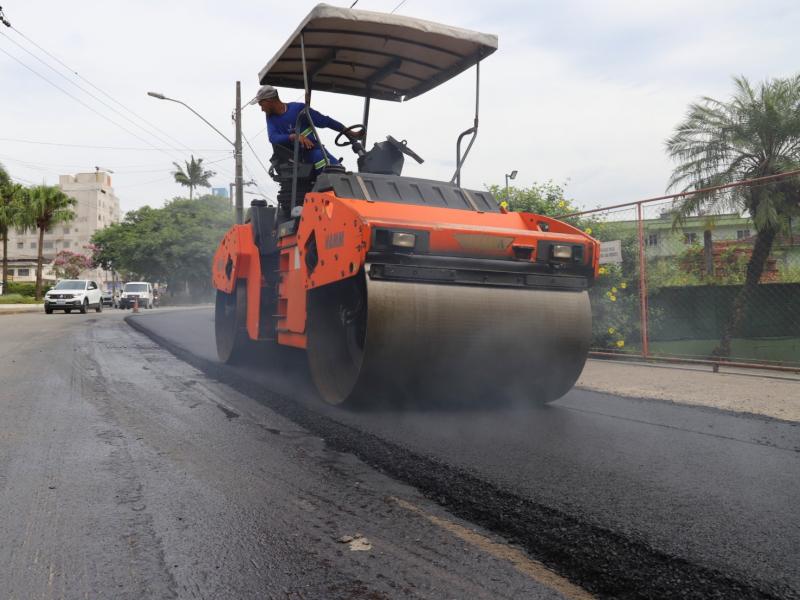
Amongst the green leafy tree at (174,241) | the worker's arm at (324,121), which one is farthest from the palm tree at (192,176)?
the worker's arm at (324,121)

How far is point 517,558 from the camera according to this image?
244cm

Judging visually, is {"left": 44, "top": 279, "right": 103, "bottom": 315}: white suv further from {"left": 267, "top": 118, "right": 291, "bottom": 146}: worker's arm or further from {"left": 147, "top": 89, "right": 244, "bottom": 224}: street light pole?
{"left": 267, "top": 118, "right": 291, "bottom": 146}: worker's arm

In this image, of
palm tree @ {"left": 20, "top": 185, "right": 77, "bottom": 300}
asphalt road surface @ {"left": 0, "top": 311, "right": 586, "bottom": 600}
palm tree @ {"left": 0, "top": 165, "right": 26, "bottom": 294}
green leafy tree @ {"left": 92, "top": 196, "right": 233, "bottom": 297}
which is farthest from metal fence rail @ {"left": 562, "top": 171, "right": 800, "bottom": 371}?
green leafy tree @ {"left": 92, "top": 196, "right": 233, "bottom": 297}

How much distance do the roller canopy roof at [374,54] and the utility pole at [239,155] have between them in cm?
1375

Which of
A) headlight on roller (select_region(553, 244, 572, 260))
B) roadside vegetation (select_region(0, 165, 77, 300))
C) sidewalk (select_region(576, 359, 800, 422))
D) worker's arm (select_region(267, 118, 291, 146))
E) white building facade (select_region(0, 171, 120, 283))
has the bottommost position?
sidewalk (select_region(576, 359, 800, 422))

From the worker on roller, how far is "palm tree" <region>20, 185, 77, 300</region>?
3807 centimetres

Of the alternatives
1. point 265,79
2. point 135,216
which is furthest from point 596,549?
point 135,216

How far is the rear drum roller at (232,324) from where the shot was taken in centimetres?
718

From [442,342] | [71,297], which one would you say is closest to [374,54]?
[442,342]

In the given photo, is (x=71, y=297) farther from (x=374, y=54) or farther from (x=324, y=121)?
(x=374, y=54)

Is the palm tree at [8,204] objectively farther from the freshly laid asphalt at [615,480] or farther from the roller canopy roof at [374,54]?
the freshly laid asphalt at [615,480]

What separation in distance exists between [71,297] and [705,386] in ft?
86.7

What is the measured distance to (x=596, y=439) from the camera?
426 cm

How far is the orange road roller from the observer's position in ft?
14.7
